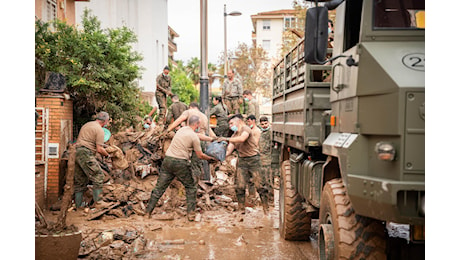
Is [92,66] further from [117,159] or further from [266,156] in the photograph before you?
[266,156]

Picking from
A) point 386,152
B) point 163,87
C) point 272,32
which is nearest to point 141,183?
point 163,87

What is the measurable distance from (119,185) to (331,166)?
718cm

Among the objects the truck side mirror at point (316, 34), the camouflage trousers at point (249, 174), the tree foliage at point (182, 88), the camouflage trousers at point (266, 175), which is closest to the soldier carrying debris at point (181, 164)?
the camouflage trousers at point (249, 174)

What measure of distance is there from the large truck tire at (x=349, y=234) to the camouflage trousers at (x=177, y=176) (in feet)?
17.4

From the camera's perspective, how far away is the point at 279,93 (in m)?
8.65

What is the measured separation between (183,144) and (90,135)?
2065 mm

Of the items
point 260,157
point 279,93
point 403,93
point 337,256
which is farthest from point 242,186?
point 403,93

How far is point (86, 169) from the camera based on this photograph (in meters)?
10.2

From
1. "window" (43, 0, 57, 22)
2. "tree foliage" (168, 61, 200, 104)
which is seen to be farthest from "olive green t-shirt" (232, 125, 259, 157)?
"tree foliage" (168, 61, 200, 104)

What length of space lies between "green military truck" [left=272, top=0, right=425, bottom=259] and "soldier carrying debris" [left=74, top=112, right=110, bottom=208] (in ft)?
19.5

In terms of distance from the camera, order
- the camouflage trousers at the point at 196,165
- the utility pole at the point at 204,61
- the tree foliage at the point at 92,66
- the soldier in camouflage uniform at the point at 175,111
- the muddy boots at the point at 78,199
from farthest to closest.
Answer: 1. the soldier in camouflage uniform at the point at 175,111
2. the utility pole at the point at 204,61
3. the tree foliage at the point at 92,66
4. the camouflage trousers at the point at 196,165
5. the muddy boots at the point at 78,199

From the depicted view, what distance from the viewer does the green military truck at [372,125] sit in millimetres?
3615

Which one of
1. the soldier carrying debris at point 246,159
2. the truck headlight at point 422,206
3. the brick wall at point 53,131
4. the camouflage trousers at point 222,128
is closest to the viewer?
the truck headlight at point 422,206

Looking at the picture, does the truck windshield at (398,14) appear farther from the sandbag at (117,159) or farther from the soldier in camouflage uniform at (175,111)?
the soldier in camouflage uniform at (175,111)
